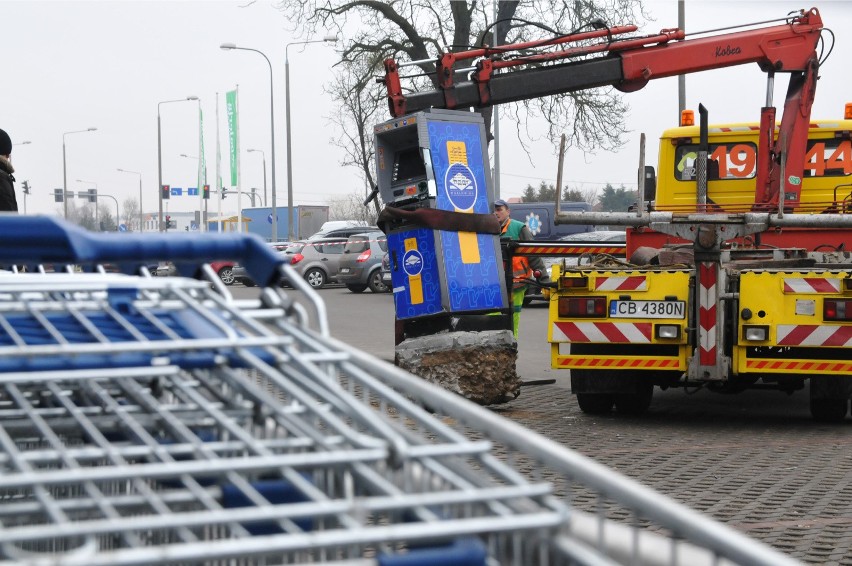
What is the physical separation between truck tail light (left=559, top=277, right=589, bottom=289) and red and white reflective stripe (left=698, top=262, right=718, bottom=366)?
833 mm

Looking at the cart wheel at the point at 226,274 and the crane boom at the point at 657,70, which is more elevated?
the crane boom at the point at 657,70

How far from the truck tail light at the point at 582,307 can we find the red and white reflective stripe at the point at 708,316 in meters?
0.70

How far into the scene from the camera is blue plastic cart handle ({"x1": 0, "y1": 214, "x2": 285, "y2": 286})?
187cm

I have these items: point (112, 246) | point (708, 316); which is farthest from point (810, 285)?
point (112, 246)

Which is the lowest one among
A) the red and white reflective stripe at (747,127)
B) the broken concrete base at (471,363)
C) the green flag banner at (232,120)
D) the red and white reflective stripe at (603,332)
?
the broken concrete base at (471,363)

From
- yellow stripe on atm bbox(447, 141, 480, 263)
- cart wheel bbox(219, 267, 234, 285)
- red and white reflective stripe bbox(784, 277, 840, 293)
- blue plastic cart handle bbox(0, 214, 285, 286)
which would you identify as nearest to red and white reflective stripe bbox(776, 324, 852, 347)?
red and white reflective stripe bbox(784, 277, 840, 293)

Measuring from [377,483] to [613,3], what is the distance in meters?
33.6

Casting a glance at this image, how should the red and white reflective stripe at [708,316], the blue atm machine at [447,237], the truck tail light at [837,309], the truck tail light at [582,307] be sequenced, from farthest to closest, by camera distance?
the blue atm machine at [447,237], the truck tail light at [582,307], the red and white reflective stripe at [708,316], the truck tail light at [837,309]

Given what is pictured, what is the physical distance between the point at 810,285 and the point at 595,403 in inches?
75.2

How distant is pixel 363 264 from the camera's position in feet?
112

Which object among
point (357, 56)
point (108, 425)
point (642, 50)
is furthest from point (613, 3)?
point (108, 425)

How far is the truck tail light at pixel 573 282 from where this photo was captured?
9227 millimetres

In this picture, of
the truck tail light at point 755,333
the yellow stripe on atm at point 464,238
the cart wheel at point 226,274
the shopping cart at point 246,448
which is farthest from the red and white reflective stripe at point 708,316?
the cart wheel at point 226,274

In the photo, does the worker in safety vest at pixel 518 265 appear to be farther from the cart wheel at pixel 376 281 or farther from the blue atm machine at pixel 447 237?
the cart wheel at pixel 376 281
